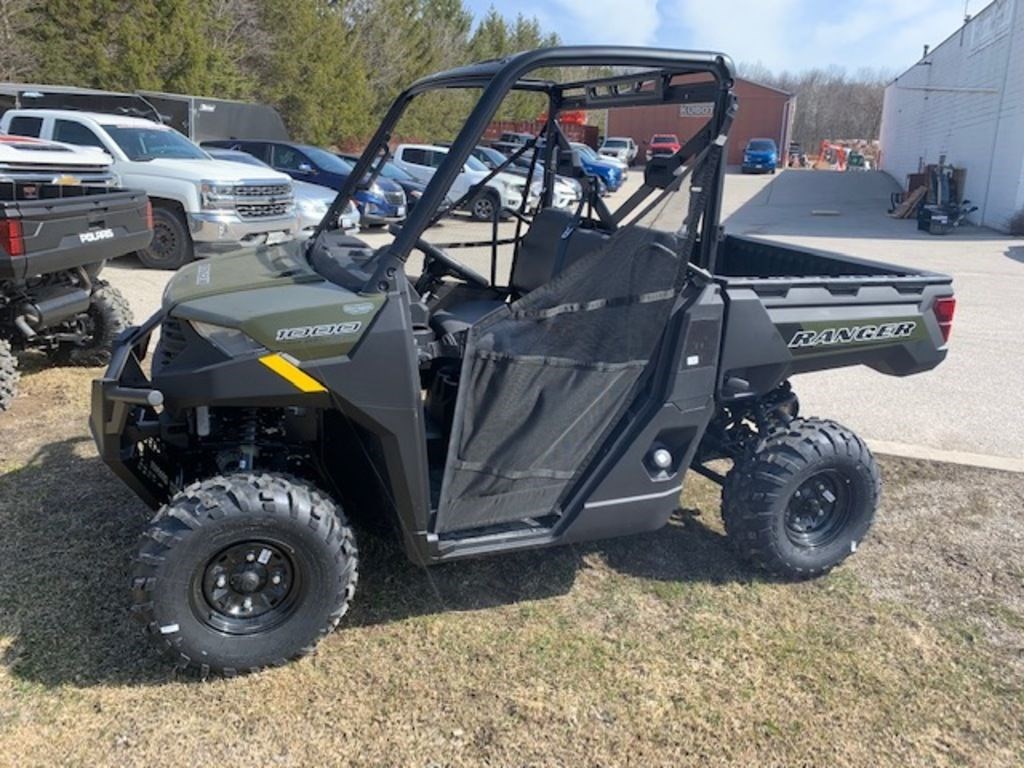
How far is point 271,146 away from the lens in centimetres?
1550

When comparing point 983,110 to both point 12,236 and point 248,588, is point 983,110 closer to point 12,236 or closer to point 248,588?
point 12,236

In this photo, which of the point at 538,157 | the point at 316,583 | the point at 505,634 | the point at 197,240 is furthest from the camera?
the point at 197,240

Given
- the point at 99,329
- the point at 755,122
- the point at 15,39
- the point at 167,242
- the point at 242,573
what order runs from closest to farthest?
the point at 242,573
the point at 99,329
the point at 167,242
the point at 15,39
the point at 755,122

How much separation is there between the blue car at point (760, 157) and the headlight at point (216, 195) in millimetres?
37449

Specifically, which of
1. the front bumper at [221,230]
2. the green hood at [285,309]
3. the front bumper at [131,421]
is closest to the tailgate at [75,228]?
the front bumper at [131,421]

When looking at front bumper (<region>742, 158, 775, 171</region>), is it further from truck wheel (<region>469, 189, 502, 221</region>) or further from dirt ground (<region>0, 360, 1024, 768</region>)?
truck wheel (<region>469, 189, 502, 221</region>)

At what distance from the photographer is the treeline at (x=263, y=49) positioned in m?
20.7

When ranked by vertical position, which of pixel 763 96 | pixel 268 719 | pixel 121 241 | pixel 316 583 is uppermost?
pixel 763 96

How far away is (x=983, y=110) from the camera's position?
23.8m

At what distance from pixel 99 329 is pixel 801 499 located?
191 inches

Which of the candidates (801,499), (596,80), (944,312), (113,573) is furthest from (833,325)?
(113,573)

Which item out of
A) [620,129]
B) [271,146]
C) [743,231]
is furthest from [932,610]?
[620,129]

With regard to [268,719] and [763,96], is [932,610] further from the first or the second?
[763,96]

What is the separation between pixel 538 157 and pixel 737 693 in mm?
2605
